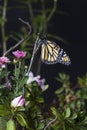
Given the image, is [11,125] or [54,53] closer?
[11,125]

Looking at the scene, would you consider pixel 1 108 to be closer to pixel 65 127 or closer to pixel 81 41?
pixel 65 127

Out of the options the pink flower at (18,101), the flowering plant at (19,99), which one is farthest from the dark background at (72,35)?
the pink flower at (18,101)

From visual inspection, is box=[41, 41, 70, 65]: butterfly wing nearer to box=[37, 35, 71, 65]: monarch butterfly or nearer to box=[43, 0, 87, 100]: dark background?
box=[37, 35, 71, 65]: monarch butterfly

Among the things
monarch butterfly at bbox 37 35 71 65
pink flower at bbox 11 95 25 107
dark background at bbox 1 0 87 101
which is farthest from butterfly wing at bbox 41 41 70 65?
dark background at bbox 1 0 87 101

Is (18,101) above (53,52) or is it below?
below

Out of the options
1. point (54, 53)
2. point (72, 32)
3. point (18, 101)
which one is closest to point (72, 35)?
point (72, 32)

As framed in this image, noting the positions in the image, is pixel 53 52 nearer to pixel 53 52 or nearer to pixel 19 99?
pixel 53 52

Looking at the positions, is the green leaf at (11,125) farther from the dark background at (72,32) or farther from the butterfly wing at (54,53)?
the dark background at (72,32)

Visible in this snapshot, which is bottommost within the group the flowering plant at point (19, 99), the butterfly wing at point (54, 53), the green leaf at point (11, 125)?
the green leaf at point (11, 125)

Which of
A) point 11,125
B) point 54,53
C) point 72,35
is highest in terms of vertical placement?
point 72,35

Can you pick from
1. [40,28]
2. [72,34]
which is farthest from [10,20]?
[40,28]
